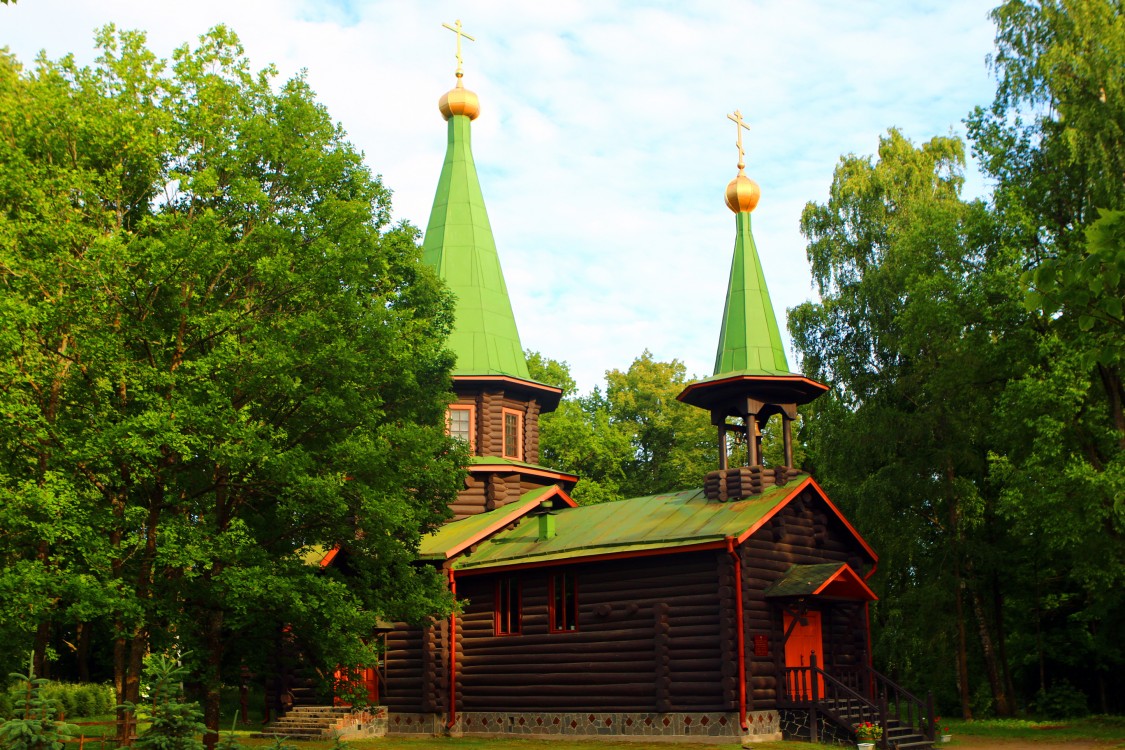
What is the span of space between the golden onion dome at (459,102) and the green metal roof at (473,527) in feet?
40.5

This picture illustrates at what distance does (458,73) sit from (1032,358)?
18.8 metres

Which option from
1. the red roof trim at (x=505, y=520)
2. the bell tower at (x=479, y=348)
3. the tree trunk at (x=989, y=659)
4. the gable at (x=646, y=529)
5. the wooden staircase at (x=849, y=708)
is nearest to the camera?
the wooden staircase at (x=849, y=708)

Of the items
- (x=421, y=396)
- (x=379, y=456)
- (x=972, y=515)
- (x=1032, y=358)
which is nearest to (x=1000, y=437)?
(x=1032, y=358)

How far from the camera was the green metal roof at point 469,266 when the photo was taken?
30562 mm

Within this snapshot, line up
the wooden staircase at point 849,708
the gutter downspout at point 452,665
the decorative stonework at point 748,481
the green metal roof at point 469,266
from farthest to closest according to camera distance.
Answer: the green metal roof at point 469,266 → the gutter downspout at point 452,665 → the decorative stonework at point 748,481 → the wooden staircase at point 849,708

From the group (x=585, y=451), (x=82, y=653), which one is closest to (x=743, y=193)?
(x=585, y=451)

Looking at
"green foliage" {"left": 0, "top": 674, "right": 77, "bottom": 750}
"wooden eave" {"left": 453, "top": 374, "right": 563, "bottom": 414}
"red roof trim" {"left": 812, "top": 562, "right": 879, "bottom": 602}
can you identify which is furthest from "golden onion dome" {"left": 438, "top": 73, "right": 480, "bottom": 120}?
"green foliage" {"left": 0, "top": 674, "right": 77, "bottom": 750}

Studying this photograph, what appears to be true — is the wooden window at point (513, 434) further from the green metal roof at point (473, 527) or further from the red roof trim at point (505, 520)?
the red roof trim at point (505, 520)

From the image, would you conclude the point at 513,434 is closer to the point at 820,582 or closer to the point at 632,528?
the point at 632,528

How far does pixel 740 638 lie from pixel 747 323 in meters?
7.65

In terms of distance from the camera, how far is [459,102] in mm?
33312

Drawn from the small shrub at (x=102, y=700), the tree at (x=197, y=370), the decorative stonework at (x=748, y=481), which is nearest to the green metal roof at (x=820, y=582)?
the decorative stonework at (x=748, y=481)

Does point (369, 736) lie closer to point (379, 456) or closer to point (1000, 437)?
point (379, 456)

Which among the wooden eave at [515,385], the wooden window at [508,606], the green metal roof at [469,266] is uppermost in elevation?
the green metal roof at [469,266]
